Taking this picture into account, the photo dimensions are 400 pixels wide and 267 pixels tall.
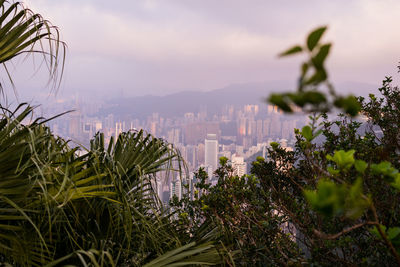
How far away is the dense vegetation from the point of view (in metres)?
0.71

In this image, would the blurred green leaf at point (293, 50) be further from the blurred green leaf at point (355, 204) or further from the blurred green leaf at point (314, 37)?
the blurred green leaf at point (355, 204)

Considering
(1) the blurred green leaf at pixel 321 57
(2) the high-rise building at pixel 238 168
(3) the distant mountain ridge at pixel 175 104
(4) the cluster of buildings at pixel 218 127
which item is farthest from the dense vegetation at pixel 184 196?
(3) the distant mountain ridge at pixel 175 104

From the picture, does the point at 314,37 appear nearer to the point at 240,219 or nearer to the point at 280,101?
the point at 280,101

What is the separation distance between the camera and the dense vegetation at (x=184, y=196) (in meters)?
A: 0.71

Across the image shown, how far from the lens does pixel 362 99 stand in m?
2.54

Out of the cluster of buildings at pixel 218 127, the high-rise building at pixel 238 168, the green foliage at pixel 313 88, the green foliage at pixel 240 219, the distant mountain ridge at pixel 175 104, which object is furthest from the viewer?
the distant mountain ridge at pixel 175 104

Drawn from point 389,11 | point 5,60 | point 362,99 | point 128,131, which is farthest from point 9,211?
point 362,99

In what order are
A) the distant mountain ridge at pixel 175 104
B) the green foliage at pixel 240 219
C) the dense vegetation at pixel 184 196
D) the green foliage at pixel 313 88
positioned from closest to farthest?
1. the green foliage at pixel 313 88
2. the dense vegetation at pixel 184 196
3. the green foliage at pixel 240 219
4. the distant mountain ridge at pixel 175 104

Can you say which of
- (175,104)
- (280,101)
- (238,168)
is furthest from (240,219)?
(175,104)

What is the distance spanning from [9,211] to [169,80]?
90060 mm

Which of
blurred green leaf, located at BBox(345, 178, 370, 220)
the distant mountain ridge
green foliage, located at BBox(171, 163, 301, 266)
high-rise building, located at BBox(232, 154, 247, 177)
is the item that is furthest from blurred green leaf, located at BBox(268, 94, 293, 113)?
the distant mountain ridge

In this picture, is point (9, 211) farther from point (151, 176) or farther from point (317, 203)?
point (317, 203)

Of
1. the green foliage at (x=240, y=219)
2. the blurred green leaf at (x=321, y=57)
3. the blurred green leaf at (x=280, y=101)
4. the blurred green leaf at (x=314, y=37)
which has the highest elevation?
the blurred green leaf at (x=314, y=37)

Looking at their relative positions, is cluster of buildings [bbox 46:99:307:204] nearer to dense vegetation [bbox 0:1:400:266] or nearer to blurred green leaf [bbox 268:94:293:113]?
dense vegetation [bbox 0:1:400:266]
